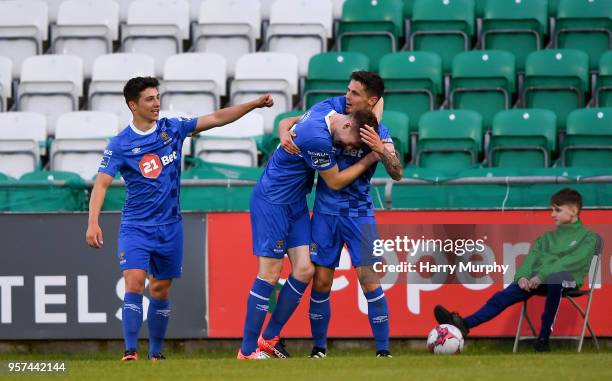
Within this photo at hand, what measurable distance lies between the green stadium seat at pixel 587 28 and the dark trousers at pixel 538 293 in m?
5.41

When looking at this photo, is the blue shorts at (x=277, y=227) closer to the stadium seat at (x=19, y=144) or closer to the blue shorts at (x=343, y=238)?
the blue shorts at (x=343, y=238)

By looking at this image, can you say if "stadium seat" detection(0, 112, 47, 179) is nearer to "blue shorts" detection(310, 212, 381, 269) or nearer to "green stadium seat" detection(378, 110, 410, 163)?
"green stadium seat" detection(378, 110, 410, 163)

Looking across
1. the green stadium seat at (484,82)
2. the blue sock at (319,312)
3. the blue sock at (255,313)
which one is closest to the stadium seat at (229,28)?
the green stadium seat at (484,82)

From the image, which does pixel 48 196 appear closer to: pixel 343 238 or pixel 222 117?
pixel 222 117

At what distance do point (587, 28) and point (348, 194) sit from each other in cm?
714

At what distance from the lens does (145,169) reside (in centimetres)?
984

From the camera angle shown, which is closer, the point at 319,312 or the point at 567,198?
the point at 319,312

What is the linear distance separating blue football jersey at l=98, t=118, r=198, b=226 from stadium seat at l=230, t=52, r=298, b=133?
17.0 feet

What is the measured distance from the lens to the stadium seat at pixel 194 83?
1541cm

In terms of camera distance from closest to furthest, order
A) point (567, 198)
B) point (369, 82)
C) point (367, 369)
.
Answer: point (367, 369), point (369, 82), point (567, 198)

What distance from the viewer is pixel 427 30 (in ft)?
52.9

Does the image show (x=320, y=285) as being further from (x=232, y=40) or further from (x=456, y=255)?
(x=232, y=40)

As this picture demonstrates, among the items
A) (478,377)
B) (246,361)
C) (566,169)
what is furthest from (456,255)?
(478,377)

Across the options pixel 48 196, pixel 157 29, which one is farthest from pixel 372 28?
pixel 48 196
